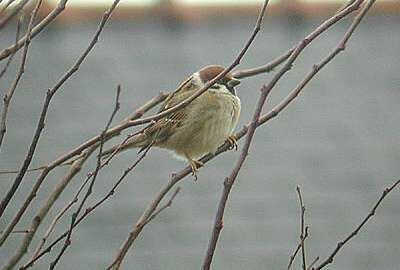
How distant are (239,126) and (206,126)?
8.38 feet

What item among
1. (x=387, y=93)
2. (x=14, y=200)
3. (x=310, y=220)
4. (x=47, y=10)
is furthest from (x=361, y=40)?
(x=14, y=200)

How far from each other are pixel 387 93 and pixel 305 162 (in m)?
0.99

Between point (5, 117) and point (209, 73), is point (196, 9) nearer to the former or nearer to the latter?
point (209, 73)

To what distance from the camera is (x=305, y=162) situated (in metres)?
6.58

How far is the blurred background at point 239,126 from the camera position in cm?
601

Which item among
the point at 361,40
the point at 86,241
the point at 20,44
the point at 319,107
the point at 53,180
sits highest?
the point at 361,40

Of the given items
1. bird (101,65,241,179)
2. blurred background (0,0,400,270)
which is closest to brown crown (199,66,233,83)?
bird (101,65,241,179)

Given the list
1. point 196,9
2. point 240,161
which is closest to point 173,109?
point 240,161

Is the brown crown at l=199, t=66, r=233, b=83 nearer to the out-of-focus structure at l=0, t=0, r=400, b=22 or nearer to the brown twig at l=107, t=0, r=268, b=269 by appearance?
the brown twig at l=107, t=0, r=268, b=269

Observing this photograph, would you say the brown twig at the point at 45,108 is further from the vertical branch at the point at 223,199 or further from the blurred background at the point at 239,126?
the blurred background at the point at 239,126

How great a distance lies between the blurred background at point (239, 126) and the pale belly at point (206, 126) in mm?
1951

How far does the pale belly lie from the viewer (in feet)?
12.9

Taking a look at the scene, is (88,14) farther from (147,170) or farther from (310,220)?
(310,220)

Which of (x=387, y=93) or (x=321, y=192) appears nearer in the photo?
(x=321, y=192)
